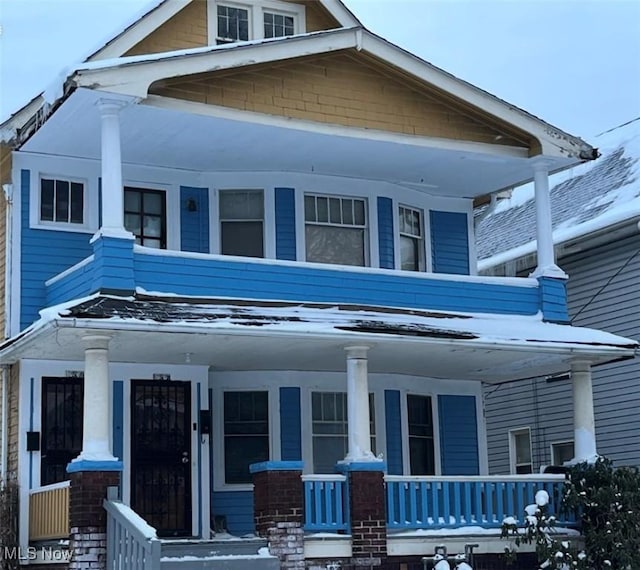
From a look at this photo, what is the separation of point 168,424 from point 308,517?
3.01 m

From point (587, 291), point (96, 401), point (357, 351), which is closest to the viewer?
point (96, 401)

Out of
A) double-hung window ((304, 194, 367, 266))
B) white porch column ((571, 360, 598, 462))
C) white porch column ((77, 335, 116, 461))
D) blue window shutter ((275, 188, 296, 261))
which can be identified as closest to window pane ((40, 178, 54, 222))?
white porch column ((77, 335, 116, 461))

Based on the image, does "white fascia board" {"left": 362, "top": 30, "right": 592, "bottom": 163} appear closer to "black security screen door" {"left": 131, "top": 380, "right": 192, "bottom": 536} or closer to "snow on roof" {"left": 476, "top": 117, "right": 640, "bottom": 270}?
"snow on roof" {"left": 476, "top": 117, "right": 640, "bottom": 270}

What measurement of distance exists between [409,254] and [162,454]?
520 cm

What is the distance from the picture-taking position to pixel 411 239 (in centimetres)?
1905

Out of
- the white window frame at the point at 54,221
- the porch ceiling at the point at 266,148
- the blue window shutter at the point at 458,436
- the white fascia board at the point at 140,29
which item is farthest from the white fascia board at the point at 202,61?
the blue window shutter at the point at 458,436

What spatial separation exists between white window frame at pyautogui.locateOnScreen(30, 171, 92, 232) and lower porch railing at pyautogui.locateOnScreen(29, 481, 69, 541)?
367 cm

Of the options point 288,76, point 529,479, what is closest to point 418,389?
point 529,479

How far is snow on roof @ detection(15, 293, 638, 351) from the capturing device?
550 inches

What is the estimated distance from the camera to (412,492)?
1535 centimetres

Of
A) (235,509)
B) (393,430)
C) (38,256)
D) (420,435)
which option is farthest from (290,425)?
(38,256)

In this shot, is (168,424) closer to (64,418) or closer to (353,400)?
(64,418)

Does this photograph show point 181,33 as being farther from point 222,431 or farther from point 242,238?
point 222,431

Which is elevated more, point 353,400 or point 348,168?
point 348,168
